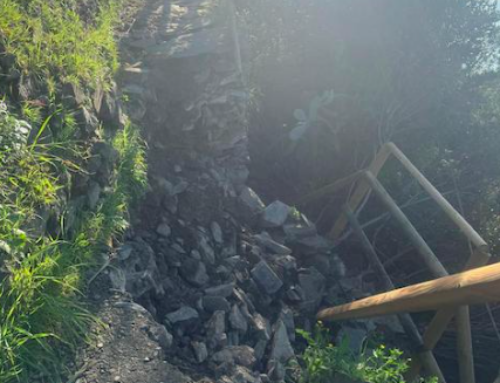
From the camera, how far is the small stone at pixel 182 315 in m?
2.92

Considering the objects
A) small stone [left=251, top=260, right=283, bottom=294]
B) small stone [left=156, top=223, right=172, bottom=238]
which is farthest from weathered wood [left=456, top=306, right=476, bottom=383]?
small stone [left=156, top=223, right=172, bottom=238]

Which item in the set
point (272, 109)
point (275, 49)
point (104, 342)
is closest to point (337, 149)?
point (272, 109)

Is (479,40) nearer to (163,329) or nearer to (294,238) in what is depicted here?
(294,238)

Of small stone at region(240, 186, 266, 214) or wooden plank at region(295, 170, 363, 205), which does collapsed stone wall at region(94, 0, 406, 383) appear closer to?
small stone at region(240, 186, 266, 214)

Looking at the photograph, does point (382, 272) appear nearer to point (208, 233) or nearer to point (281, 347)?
point (281, 347)

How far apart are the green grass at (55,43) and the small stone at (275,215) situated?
1.68 m

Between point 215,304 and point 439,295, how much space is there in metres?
1.34

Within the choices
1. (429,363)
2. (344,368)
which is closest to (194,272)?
(344,368)

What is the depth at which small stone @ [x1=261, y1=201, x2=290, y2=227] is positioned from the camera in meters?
4.29

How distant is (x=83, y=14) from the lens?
12.7ft

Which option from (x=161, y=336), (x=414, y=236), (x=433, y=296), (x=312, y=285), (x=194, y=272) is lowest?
(x=312, y=285)

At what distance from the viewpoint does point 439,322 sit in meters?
3.18

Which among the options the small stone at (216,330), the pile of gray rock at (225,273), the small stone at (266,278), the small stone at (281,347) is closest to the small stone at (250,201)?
the pile of gray rock at (225,273)

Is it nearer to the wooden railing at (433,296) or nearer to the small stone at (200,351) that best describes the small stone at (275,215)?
the wooden railing at (433,296)
